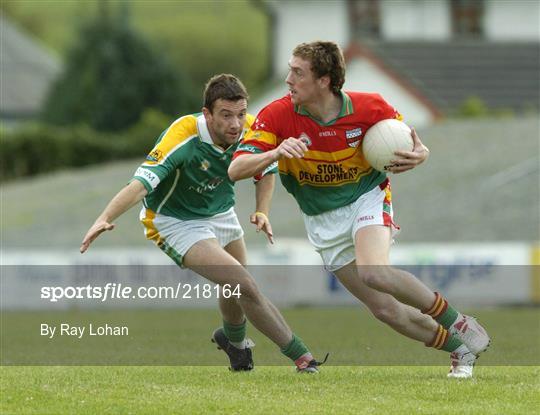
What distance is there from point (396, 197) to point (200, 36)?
6961cm

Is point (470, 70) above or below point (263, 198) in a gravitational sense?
below

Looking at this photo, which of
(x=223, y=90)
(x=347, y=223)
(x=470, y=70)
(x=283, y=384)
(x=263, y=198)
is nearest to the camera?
(x=283, y=384)

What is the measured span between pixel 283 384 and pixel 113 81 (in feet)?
153

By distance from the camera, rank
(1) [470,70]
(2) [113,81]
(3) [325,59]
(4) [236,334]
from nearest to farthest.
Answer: (3) [325,59], (4) [236,334], (1) [470,70], (2) [113,81]

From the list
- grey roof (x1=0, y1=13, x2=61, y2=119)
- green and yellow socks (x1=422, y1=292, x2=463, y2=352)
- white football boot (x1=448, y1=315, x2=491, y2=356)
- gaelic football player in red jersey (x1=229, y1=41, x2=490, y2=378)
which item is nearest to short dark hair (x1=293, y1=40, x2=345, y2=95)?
gaelic football player in red jersey (x1=229, y1=41, x2=490, y2=378)

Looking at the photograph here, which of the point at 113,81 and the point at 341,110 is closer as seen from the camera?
the point at 341,110

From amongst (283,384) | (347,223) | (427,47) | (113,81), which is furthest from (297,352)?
(113,81)

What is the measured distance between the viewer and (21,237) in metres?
35.0

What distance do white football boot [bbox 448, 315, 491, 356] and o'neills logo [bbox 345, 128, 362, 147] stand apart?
1.41m

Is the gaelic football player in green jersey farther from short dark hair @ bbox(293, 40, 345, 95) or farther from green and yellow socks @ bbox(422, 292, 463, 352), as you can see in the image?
green and yellow socks @ bbox(422, 292, 463, 352)

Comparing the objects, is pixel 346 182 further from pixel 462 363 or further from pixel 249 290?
pixel 462 363

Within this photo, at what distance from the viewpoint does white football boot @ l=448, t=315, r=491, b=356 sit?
29.7 feet

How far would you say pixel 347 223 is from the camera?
9.07m

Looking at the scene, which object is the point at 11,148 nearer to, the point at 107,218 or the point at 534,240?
the point at 534,240
